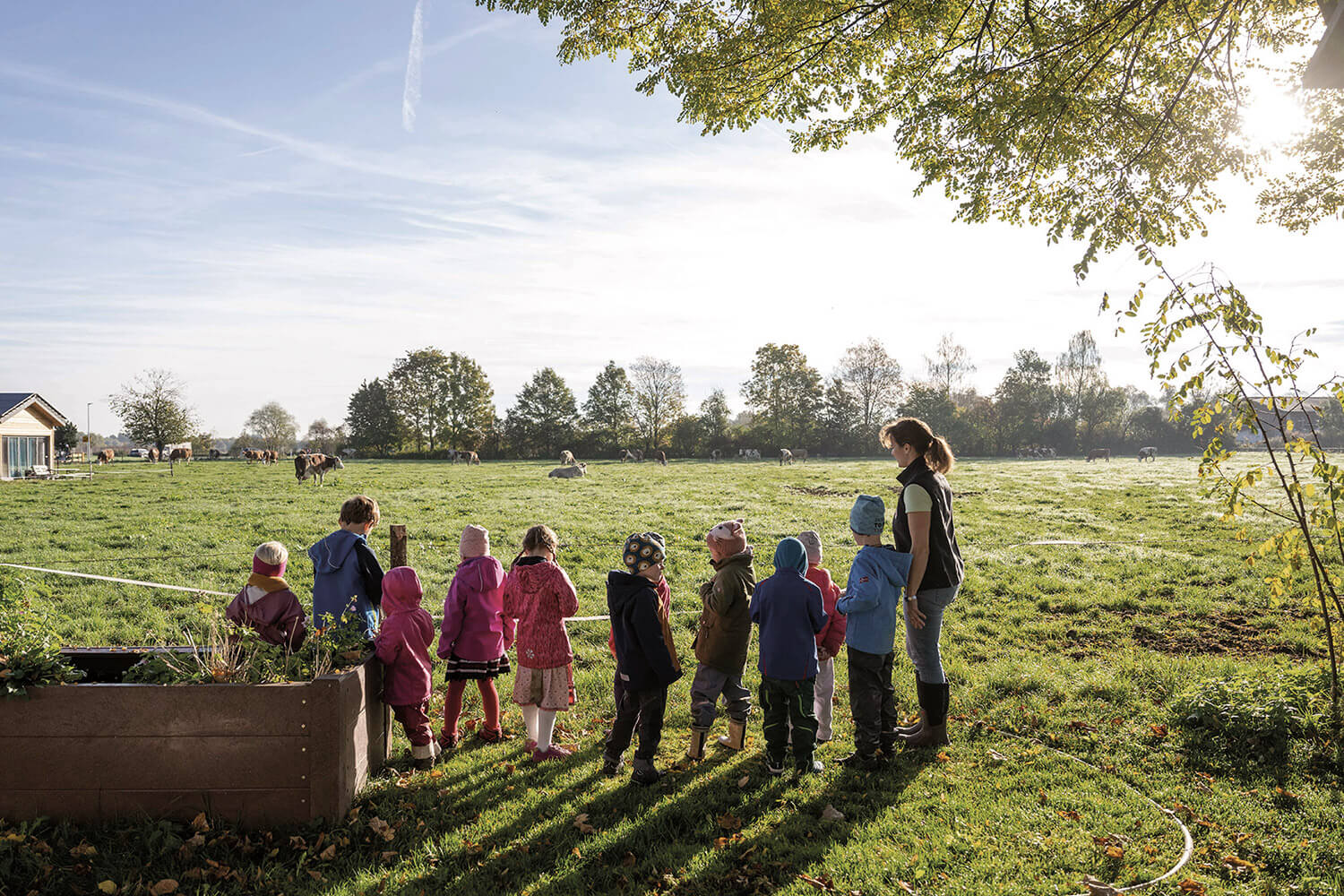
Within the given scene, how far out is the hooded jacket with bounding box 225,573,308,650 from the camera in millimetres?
5203

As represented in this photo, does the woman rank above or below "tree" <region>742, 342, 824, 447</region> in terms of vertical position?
below

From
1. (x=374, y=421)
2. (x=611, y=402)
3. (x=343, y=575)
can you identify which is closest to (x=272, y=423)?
(x=374, y=421)

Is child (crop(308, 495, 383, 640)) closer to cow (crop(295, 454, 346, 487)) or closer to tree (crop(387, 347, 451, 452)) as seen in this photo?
cow (crop(295, 454, 346, 487))

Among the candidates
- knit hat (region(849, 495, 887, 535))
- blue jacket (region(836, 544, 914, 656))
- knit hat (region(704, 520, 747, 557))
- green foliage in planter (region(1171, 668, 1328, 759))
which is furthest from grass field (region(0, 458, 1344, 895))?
knit hat (region(849, 495, 887, 535))

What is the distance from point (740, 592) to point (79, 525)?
54.2ft

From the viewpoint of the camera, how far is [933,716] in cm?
554

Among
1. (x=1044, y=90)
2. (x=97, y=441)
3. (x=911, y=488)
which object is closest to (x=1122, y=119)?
(x=1044, y=90)

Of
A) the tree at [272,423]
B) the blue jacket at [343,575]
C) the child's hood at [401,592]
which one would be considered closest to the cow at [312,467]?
the blue jacket at [343,575]

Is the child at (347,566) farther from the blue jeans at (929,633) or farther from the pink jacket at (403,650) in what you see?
the blue jeans at (929,633)

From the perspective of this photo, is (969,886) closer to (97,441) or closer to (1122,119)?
(1122,119)

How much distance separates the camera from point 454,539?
48.5 ft

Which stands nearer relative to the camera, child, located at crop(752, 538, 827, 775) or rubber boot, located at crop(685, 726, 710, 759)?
child, located at crop(752, 538, 827, 775)

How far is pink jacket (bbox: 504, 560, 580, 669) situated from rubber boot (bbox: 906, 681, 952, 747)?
2.58 metres

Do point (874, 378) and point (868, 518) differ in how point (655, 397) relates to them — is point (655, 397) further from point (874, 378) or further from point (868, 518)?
point (868, 518)
